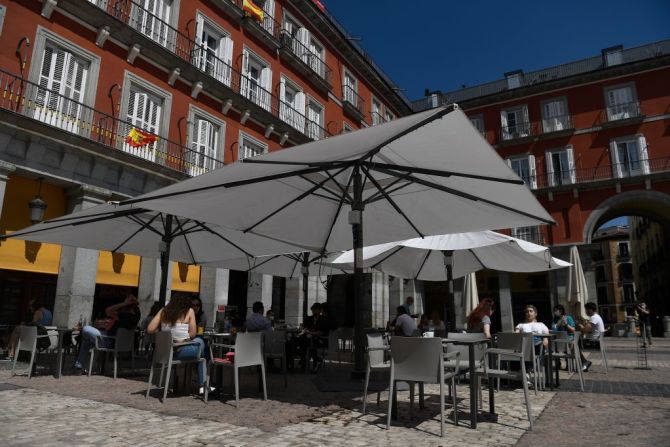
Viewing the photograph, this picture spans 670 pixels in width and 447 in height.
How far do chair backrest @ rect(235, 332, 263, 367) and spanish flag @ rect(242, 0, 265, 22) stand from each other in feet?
52.5

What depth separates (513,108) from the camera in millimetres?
29969

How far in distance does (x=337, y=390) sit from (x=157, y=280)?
992cm

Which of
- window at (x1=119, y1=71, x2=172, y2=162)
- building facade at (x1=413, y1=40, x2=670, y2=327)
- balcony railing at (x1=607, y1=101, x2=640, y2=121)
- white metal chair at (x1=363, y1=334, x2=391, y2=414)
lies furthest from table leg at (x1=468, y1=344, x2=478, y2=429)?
balcony railing at (x1=607, y1=101, x2=640, y2=121)

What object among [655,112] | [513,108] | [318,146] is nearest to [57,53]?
[318,146]

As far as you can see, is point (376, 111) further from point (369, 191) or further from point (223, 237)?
point (369, 191)

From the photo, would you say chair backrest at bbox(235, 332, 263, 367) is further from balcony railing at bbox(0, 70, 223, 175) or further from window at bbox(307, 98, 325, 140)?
window at bbox(307, 98, 325, 140)

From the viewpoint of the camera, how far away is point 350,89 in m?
24.8

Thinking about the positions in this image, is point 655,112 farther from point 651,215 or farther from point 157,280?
point 157,280

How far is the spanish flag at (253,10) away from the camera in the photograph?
1809 cm

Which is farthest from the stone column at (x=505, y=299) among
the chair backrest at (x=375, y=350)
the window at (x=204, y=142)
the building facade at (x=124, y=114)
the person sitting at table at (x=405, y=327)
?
the chair backrest at (x=375, y=350)

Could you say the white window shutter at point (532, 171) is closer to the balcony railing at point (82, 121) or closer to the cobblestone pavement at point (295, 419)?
the balcony railing at point (82, 121)

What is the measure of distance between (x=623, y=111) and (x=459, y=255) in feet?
75.5

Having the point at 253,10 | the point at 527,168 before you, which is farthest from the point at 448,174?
the point at 527,168

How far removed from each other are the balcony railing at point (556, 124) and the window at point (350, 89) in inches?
483
